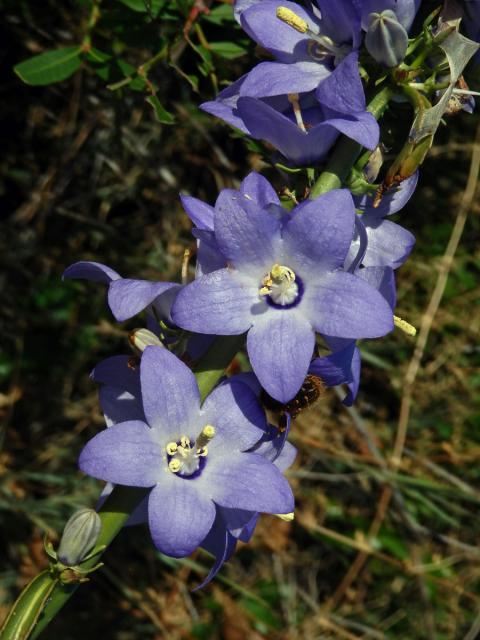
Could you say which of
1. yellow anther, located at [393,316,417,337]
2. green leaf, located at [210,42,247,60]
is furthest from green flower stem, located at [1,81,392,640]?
green leaf, located at [210,42,247,60]

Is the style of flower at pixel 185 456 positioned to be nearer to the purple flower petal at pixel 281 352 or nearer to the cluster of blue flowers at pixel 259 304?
the cluster of blue flowers at pixel 259 304

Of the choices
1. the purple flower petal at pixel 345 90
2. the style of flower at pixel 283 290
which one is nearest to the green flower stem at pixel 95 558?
the style of flower at pixel 283 290

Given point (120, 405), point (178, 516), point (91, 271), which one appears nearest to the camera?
point (178, 516)

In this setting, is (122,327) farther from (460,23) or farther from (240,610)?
(460,23)

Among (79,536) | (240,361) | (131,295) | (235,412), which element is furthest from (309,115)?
(240,361)

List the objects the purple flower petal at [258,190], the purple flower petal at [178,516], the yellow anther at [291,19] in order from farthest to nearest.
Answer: the yellow anther at [291,19] → the purple flower petal at [258,190] → the purple flower petal at [178,516]

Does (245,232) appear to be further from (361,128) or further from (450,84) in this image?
(450,84)
